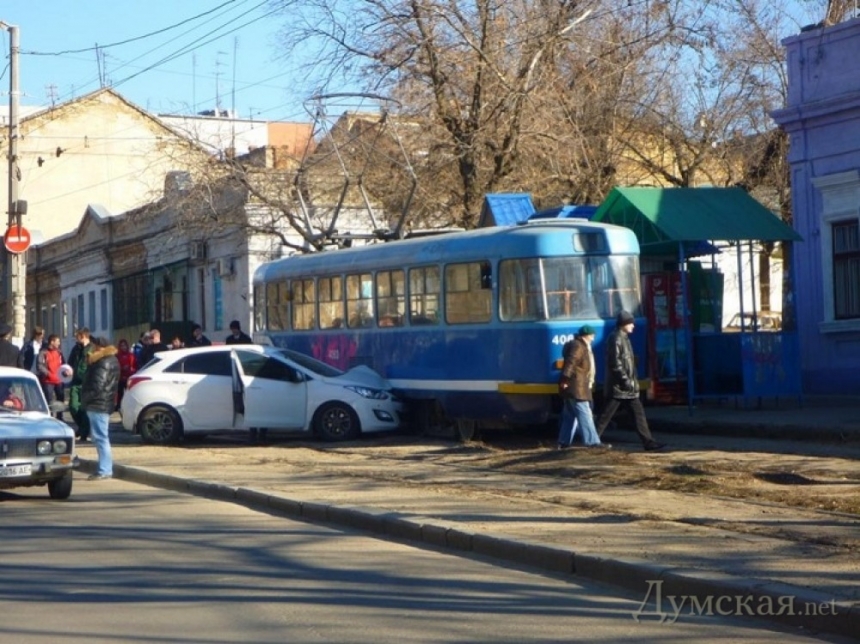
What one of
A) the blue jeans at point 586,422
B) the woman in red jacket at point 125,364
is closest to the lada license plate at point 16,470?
the blue jeans at point 586,422

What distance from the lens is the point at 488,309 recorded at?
66.3 ft

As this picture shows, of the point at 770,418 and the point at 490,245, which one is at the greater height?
the point at 490,245

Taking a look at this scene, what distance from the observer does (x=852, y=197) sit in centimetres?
2444

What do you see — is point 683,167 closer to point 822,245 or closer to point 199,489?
point 822,245

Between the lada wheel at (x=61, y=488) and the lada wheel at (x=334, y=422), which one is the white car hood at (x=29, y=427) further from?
the lada wheel at (x=334, y=422)

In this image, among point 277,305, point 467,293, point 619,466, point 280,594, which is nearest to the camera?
point 280,594

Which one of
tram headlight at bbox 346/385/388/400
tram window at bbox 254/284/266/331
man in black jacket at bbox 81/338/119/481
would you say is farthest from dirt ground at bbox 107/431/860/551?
tram window at bbox 254/284/266/331

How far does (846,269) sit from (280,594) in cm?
1745

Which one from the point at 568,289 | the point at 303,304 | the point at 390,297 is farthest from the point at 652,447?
the point at 303,304

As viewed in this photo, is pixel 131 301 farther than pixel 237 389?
Yes

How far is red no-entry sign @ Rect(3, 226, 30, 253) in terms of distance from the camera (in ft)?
92.7

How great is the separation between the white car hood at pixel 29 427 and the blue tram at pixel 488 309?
6.79 metres

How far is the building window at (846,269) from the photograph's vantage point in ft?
80.6

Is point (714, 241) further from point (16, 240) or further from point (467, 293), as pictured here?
point (16, 240)
